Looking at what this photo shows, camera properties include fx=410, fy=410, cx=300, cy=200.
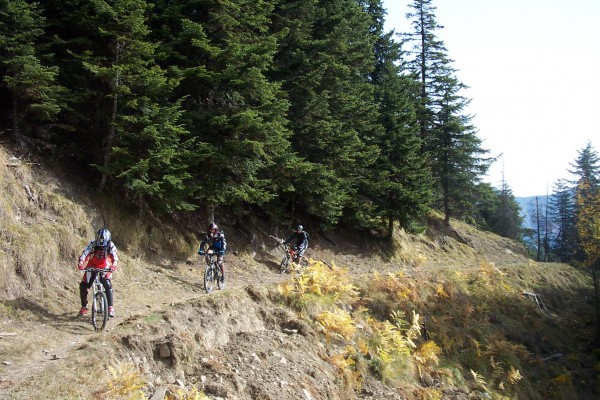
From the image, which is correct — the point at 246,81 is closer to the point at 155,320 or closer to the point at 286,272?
the point at 286,272

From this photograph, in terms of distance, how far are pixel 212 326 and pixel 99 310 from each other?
7.71 feet

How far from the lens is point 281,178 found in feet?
58.7

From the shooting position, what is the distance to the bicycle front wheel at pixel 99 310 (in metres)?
8.27

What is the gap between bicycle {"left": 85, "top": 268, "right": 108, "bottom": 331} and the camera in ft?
27.1

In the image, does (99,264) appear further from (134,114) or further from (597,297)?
(597,297)

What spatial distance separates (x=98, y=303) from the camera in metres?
8.49

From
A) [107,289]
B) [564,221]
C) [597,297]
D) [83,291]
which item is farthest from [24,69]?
[564,221]

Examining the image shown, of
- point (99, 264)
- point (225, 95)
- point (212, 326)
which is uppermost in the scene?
point (225, 95)

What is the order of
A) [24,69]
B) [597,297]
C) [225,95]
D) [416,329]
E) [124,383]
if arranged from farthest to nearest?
[597,297], [225,95], [416,329], [24,69], [124,383]

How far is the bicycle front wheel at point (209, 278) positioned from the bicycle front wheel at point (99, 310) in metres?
3.54

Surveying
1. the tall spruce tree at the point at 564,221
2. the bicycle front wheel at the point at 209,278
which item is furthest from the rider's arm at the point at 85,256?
the tall spruce tree at the point at 564,221

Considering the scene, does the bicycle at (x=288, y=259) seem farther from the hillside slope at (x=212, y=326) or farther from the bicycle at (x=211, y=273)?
the bicycle at (x=211, y=273)

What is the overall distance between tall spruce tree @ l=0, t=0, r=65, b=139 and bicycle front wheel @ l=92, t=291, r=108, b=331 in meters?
6.37

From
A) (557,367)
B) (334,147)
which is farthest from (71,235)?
(557,367)
